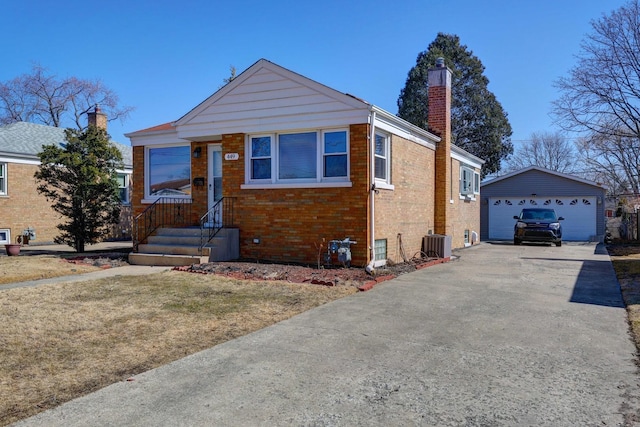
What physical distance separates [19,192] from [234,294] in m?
15.5

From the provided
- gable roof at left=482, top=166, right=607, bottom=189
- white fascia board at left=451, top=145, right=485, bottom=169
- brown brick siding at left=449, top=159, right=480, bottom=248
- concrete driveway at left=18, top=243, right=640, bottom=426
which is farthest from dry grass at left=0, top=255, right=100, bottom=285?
gable roof at left=482, top=166, right=607, bottom=189

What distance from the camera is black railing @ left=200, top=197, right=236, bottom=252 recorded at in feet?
39.3

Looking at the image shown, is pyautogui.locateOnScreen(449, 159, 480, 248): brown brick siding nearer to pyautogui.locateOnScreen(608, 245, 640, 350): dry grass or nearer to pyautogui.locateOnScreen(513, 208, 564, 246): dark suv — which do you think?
pyautogui.locateOnScreen(513, 208, 564, 246): dark suv

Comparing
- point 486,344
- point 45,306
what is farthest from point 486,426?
point 45,306

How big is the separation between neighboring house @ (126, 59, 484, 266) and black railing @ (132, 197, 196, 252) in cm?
9

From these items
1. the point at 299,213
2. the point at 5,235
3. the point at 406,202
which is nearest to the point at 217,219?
the point at 299,213

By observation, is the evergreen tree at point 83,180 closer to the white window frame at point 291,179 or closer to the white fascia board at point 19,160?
the white window frame at point 291,179

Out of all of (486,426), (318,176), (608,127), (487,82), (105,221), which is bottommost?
(486,426)

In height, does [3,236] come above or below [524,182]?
below

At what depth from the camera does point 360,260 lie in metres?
10.8

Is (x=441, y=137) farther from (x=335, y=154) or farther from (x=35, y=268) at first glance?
(x=35, y=268)

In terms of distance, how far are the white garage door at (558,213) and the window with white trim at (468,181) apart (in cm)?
569

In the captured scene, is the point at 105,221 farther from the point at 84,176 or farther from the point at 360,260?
the point at 360,260

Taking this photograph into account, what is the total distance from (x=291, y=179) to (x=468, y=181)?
1098 centimetres
